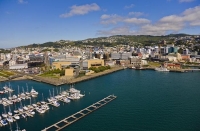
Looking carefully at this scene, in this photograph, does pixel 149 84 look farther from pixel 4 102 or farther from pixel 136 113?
pixel 4 102

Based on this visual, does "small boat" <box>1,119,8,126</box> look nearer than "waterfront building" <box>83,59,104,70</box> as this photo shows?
Yes

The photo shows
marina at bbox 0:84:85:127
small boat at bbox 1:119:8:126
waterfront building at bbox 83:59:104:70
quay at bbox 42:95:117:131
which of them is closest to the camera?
quay at bbox 42:95:117:131

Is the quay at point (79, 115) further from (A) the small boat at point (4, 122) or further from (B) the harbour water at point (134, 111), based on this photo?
(A) the small boat at point (4, 122)

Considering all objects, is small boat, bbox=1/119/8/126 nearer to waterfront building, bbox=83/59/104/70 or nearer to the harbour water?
the harbour water

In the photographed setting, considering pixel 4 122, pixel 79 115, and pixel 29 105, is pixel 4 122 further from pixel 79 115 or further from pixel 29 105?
pixel 79 115

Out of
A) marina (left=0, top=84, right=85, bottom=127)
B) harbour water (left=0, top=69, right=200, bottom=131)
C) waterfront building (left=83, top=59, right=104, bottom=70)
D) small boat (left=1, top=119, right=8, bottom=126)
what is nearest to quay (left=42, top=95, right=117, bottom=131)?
harbour water (left=0, top=69, right=200, bottom=131)

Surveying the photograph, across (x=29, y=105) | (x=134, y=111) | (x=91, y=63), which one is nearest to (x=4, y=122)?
(x=29, y=105)

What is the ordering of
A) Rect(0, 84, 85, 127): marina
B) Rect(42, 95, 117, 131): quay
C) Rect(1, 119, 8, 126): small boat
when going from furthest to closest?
Rect(0, 84, 85, 127): marina < Rect(1, 119, 8, 126): small boat < Rect(42, 95, 117, 131): quay

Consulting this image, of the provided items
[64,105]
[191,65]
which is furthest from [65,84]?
[191,65]
